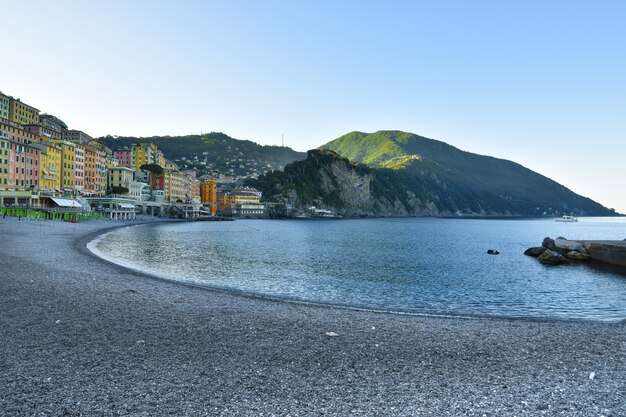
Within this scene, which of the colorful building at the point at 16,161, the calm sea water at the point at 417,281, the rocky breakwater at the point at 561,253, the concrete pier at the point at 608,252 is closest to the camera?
the calm sea water at the point at 417,281

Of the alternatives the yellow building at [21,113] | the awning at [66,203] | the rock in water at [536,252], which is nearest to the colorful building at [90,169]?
the yellow building at [21,113]

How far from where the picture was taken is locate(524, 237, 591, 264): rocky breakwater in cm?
5138

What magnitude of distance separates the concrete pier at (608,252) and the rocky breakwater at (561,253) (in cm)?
88

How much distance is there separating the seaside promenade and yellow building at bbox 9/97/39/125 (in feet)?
514

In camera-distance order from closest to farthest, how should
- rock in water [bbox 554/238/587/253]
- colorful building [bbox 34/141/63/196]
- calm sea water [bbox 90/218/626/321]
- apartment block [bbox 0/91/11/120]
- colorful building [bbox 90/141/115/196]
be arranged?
1. calm sea water [bbox 90/218/626/321]
2. rock in water [bbox 554/238/587/253]
3. colorful building [bbox 34/141/63/196]
4. apartment block [bbox 0/91/11/120]
5. colorful building [bbox 90/141/115/196]

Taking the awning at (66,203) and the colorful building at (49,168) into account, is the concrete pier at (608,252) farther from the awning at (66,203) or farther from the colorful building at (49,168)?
the colorful building at (49,168)

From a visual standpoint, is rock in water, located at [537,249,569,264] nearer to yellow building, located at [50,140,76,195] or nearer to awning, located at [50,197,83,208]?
awning, located at [50,197,83,208]

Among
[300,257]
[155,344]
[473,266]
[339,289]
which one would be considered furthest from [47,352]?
[473,266]

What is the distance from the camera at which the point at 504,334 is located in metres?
14.5

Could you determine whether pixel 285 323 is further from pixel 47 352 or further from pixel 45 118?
pixel 45 118

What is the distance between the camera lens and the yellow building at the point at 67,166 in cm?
13125

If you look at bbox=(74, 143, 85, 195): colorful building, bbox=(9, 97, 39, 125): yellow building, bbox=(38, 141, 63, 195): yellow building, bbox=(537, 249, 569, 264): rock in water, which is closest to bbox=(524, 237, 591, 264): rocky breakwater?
bbox=(537, 249, 569, 264): rock in water

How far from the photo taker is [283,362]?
10.2 metres

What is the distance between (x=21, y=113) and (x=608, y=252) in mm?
176160
